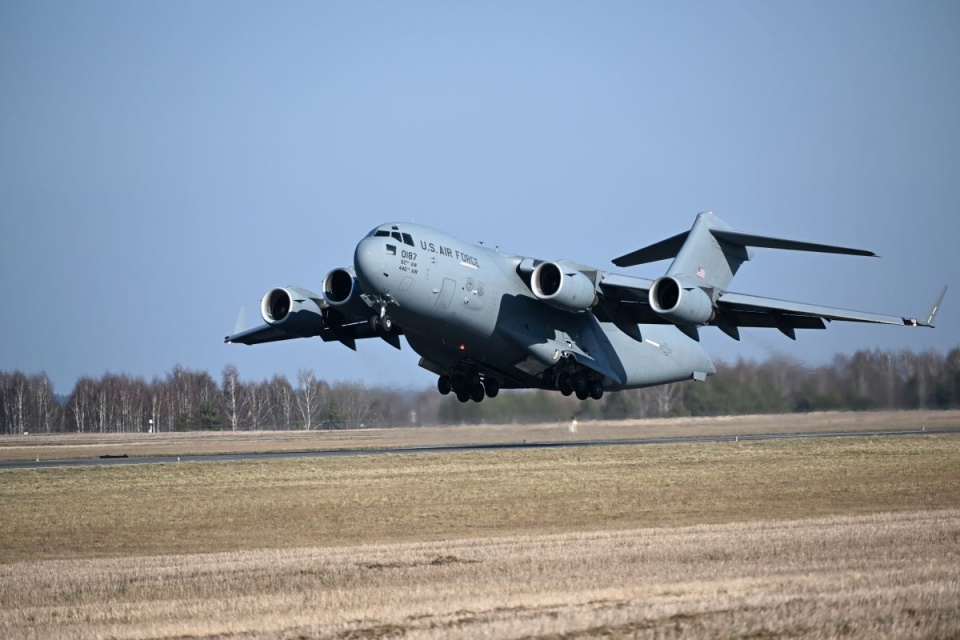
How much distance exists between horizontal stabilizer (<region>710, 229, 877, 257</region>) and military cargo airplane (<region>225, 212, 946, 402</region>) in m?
0.04

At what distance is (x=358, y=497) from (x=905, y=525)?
9259mm

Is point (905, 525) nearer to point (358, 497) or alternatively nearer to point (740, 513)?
point (740, 513)

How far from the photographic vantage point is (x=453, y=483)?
2170 centimetres

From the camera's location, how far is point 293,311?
3019 centimetres

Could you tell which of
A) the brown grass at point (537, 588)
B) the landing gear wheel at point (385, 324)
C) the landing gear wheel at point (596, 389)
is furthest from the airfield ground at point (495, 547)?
the landing gear wheel at point (596, 389)

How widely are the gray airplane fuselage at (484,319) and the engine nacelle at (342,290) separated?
141cm

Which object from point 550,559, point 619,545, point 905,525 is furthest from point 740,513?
point 550,559

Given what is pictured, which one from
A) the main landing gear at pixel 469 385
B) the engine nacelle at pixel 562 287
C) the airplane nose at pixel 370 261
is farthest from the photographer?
the main landing gear at pixel 469 385

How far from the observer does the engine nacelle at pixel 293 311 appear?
30.3 metres

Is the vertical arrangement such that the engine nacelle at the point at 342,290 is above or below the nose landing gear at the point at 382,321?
above

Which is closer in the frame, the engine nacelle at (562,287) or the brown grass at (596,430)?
the engine nacelle at (562,287)

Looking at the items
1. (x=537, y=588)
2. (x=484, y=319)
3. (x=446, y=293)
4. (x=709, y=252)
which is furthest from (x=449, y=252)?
(x=537, y=588)

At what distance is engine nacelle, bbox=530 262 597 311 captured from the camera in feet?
89.2

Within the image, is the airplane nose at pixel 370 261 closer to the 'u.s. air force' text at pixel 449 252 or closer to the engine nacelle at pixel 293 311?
the 'u.s. air force' text at pixel 449 252
